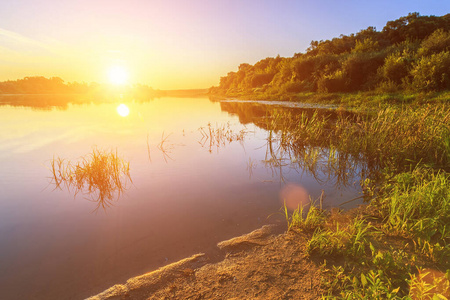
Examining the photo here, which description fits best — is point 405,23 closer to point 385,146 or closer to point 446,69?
point 446,69

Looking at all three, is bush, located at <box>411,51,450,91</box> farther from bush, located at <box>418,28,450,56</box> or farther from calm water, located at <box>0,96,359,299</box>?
calm water, located at <box>0,96,359,299</box>

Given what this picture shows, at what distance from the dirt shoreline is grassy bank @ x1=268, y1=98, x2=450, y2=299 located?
0.37 meters

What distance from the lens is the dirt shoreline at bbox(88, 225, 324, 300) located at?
327cm

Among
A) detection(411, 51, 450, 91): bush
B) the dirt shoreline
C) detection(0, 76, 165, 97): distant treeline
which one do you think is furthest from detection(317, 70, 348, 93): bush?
detection(0, 76, 165, 97): distant treeline

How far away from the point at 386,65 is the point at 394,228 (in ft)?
102

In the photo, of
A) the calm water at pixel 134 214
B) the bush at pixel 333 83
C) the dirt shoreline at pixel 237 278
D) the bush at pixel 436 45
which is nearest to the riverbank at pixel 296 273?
the dirt shoreline at pixel 237 278

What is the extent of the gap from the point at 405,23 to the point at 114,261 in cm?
7293

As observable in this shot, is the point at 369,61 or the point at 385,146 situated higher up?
the point at 369,61

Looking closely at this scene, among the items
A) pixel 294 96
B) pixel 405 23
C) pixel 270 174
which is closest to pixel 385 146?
pixel 270 174

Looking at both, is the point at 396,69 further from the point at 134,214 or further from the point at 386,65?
the point at 134,214

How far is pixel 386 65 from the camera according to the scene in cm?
2689

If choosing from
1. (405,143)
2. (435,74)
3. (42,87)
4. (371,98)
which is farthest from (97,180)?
(42,87)

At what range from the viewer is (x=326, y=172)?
329 inches

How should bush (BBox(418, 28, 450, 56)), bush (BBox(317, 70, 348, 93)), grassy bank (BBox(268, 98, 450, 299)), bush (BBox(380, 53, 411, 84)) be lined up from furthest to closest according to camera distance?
bush (BBox(317, 70, 348, 93)) → bush (BBox(380, 53, 411, 84)) → bush (BBox(418, 28, 450, 56)) → grassy bank (BBox(268, 98, 450, 299))
